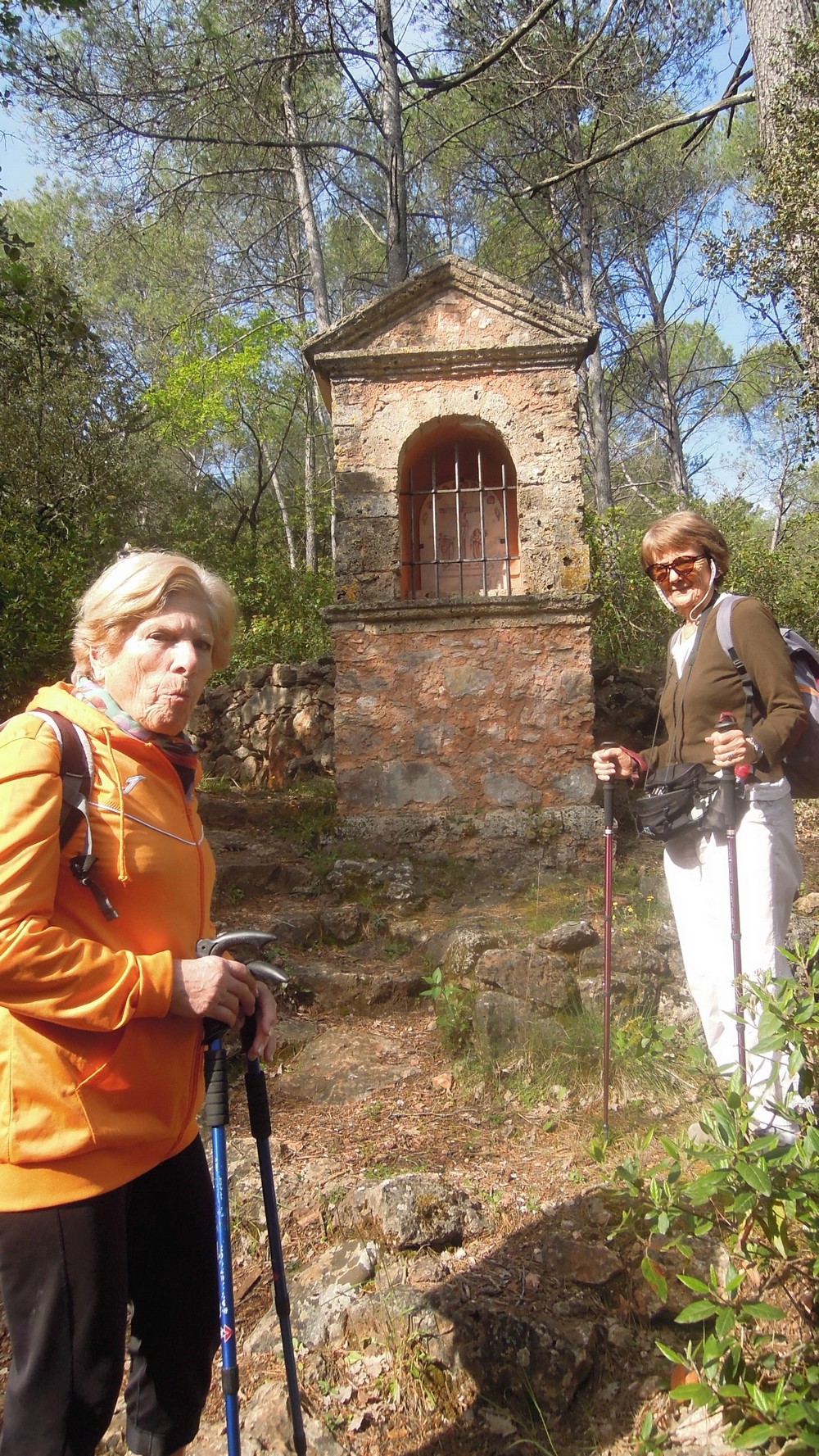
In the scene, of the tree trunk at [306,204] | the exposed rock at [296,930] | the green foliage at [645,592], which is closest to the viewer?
the exposed rock at [296,930]

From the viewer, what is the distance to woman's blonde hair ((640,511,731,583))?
2.85m

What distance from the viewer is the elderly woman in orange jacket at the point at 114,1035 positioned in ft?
4.69

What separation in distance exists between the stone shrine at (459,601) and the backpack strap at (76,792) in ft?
16.1

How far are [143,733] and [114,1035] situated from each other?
21.4 inches

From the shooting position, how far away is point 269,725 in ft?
30.1

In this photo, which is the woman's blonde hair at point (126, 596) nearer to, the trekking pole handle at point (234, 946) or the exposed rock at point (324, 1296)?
the trekking pole handle at point (234, 946)

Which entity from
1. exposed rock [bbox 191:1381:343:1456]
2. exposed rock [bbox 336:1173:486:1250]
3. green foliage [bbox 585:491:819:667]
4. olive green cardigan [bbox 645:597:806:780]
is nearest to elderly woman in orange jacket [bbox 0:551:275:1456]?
exposed rock [bbox 191:1381:343:1456]

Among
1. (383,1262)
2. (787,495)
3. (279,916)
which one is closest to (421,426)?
(279,916)

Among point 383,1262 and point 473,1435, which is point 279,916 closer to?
point 383,1262

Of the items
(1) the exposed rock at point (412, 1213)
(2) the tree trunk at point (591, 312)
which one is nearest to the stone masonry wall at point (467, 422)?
(1) the exposed rock at point (412, 1213)

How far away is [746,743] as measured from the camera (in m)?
2.56

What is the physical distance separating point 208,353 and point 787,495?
14.6m

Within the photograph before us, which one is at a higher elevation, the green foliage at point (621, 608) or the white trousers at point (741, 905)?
the green foliage at point (621, 608)

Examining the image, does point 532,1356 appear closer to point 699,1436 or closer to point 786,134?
point 699,1436
